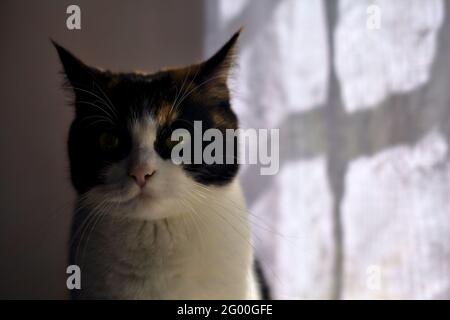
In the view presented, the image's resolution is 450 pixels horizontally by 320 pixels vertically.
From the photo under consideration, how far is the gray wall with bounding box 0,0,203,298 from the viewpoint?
890 mm

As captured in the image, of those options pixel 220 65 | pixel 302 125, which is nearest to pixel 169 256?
pixel 220 65

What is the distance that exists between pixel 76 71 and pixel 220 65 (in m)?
0.27

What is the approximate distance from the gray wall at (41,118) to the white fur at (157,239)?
0.39ft

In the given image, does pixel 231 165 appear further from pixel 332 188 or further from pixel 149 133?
pixel 332 188

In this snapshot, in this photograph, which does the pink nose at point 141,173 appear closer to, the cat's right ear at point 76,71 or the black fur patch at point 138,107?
the black fur patch at point 138,107

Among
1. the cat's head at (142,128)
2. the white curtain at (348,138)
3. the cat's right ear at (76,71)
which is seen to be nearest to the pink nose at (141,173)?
the cat's head at (142,128)

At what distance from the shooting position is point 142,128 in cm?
79

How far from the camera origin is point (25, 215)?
0.91m

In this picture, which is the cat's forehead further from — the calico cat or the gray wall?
the gray wall

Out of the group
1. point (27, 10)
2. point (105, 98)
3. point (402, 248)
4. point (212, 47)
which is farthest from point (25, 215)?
point (402, 248)

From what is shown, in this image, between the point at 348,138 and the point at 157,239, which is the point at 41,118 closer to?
the point at 157,239

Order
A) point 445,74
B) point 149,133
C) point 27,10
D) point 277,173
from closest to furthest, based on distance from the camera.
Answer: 1. point 149,133
2. point 27,10
3. point 445,74
4. point 277,173

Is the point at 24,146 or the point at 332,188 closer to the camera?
the point at 24,146

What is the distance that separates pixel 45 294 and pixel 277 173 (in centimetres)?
64
